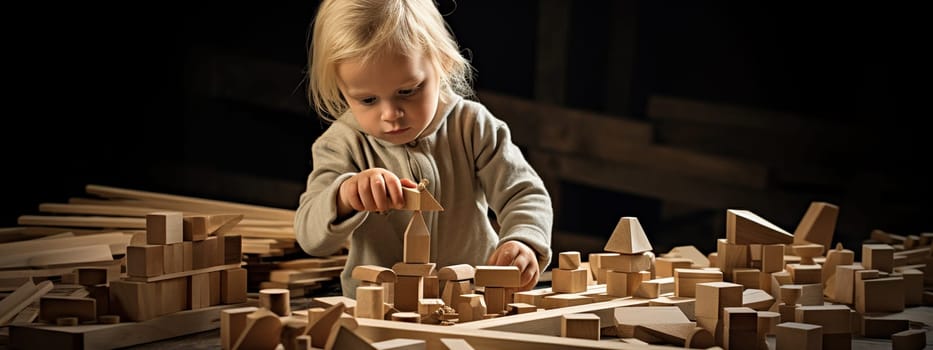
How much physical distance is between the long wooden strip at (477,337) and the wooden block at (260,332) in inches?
5.5

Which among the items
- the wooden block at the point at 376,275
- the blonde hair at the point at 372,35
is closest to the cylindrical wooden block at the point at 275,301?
the wooden block at the point at 376,275

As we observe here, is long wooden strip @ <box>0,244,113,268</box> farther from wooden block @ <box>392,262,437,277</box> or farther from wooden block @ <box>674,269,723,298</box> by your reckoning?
wooden block @ <box>674,269,723,298</box>

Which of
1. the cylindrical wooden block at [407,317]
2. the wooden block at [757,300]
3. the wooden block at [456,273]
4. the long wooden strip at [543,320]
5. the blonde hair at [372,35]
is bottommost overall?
the long wooden strip at [543,320]

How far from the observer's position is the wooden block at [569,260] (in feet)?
6.25

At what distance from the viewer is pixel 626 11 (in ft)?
16.4

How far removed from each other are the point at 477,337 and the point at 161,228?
22.9 inches

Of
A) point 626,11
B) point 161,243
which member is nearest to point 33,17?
point 626,11

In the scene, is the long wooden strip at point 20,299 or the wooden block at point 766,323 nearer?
the wooden block at point 766,323

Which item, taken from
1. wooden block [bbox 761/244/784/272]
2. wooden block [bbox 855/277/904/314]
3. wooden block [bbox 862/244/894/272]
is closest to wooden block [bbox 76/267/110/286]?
wooden block [bbox 761/244/784/272]

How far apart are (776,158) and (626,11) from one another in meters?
1.01

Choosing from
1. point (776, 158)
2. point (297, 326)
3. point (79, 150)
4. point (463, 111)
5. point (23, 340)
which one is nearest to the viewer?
point (297, 326)

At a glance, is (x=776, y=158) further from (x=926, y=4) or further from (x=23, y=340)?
(x=23, y=340)

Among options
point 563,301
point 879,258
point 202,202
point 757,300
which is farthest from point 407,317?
point 202,202

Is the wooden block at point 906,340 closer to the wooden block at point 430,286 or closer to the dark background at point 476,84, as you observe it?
the wooden block at point 430,286
